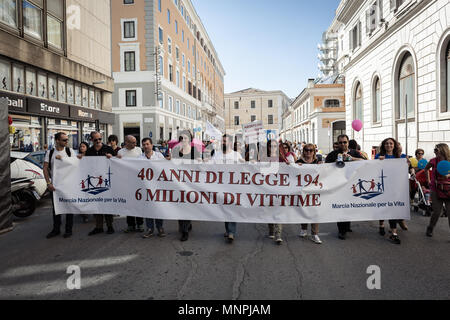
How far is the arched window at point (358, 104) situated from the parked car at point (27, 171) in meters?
20.7

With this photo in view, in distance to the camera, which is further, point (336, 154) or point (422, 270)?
point (336, 154)

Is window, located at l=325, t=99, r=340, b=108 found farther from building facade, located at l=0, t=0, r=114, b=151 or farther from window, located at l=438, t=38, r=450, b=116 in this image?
window, located at l=438, t=38, r=450, b=116

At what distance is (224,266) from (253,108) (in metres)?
98.1

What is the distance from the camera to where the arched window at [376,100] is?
20.2 metres

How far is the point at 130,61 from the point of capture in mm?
33000

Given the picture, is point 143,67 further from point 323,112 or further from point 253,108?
point 253,108

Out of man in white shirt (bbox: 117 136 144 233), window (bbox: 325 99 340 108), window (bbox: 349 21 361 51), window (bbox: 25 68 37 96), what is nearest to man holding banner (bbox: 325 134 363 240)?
man in white shirt (bbox: 117 136 144 233)

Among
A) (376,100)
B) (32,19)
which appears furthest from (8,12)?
(376,100)

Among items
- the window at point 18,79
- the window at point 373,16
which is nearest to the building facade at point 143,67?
the window at point 18,79

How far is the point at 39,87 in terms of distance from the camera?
17.2 m
